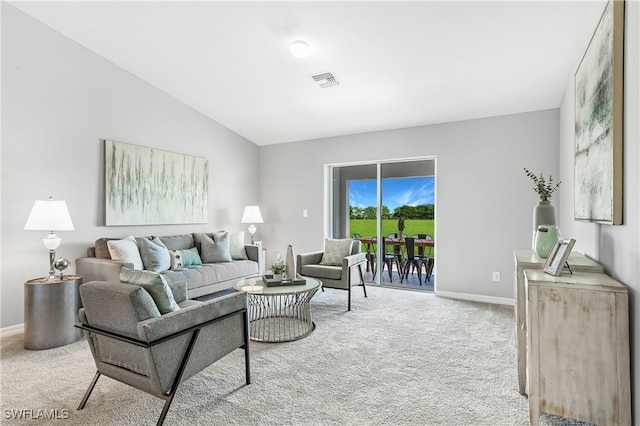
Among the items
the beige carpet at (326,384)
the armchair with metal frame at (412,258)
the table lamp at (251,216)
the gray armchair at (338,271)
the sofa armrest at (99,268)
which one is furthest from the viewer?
the table lamp at (251,216)

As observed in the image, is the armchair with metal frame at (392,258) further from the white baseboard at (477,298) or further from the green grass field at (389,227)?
the white baseboard at (477,298)

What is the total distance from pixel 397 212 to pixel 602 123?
3506 millimetres

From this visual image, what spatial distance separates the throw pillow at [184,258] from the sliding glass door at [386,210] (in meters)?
2.37

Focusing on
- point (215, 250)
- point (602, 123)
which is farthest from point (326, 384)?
point (215, 250)

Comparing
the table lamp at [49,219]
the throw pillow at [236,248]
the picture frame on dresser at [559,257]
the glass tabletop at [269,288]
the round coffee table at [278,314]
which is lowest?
the round coffee table at [278,314]

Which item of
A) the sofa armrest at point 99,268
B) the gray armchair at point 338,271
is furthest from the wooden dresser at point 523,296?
the sofa armrest at point 99,268

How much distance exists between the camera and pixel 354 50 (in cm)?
346

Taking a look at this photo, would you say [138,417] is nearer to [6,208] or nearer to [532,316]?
[532,316]

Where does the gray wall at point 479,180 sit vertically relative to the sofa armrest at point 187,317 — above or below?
above

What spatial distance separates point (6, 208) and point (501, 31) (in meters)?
4.94

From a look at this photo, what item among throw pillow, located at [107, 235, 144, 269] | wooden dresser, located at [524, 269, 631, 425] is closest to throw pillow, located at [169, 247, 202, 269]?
throw pillow, located at [107, 235, 144, 269]

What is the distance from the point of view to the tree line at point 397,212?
16.9 feet

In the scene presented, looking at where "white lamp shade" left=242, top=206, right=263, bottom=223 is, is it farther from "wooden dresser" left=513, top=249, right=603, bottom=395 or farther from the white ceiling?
"wooden dresser" left=513, top=249, right=603, bottom=395

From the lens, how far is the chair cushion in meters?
4.25
